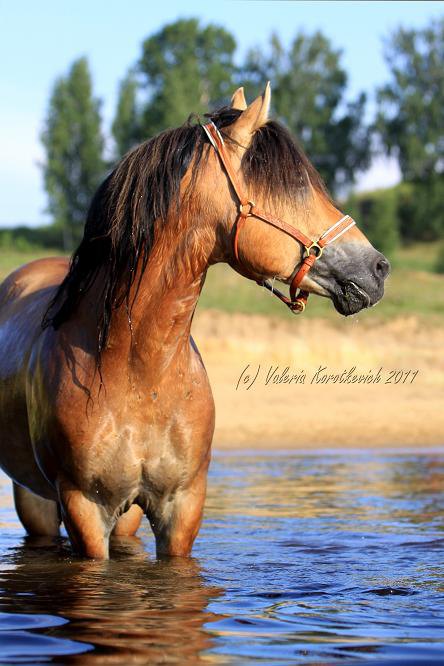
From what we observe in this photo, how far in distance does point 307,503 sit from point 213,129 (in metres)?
4.24

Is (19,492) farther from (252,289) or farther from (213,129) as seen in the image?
(252,289)

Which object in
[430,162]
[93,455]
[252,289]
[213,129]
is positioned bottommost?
[93,455]

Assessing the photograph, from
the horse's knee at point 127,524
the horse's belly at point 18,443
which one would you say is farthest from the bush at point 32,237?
the horse's belly at point 18,443

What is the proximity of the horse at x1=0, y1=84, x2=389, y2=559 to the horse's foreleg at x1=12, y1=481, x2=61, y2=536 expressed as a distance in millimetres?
1631

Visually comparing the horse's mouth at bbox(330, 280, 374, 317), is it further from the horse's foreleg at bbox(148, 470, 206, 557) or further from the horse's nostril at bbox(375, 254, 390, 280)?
the horse's foreleg at bbox(148, 470, 206, 557)

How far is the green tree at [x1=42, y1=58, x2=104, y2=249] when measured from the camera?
45594 mm

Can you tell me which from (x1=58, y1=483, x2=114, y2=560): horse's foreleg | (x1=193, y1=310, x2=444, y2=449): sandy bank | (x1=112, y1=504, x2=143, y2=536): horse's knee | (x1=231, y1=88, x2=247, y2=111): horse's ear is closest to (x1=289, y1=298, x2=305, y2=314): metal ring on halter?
(x1=231, y1=88, x2=247, y2=111): horse's ear

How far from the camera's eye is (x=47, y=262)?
634 cm

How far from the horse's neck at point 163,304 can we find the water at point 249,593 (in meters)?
0.98

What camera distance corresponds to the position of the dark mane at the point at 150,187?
394 cm

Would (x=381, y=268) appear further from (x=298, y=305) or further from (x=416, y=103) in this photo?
(x=416, y=103)

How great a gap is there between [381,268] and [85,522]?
162cm

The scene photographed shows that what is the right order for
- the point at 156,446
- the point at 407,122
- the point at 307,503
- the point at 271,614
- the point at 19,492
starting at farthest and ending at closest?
the point at 407,122
the point at 307,503
the point at 19,492
the point at 156,446
the point at 271,614

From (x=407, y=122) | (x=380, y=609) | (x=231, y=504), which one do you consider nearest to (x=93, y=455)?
(x=380, y=609)
